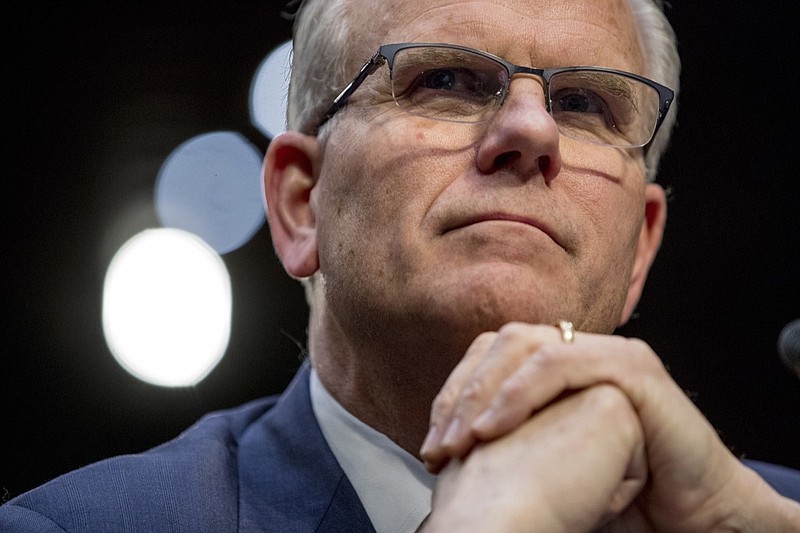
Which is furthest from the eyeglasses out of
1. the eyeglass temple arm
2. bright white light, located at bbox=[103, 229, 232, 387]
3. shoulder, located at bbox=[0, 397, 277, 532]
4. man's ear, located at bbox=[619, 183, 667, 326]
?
bright white light, located at bbox=[103, 229, 232, 387]

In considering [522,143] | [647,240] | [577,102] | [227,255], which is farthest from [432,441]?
[227,255]

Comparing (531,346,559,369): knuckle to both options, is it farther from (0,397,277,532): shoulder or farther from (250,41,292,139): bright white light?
(250,41,292,139): bright white light

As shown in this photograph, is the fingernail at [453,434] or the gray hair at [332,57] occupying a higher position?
the gray hair at [332,57]

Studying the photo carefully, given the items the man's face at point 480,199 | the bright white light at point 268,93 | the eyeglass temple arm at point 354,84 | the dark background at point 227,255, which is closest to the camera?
the man's face at point 480,199

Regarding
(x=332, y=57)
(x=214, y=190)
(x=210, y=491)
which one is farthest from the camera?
(x=214, y=190)

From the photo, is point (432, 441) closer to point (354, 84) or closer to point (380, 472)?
point (380, 472)

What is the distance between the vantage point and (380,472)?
5.46 feet

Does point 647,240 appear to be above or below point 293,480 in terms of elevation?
above

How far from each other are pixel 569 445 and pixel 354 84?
938 mm

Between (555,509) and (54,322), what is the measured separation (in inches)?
81.2

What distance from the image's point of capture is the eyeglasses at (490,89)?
1583 mm

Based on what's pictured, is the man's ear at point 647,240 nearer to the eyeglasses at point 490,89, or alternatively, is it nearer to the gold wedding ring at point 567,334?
the eyeglasses at point 490,89

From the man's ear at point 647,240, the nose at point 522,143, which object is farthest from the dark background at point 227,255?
the nose at point 522,143

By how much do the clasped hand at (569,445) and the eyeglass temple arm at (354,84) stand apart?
0.74m
